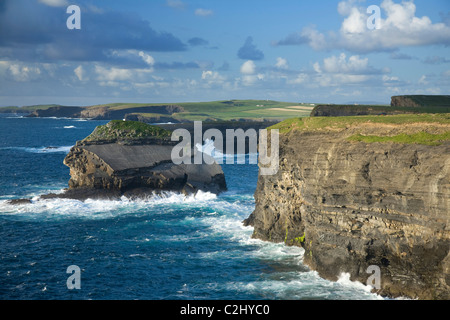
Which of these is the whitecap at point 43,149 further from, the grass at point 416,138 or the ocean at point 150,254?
the grass at point 416,138

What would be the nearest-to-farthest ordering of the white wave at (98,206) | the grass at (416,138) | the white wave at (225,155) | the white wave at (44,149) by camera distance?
the grass at (416,138), the white wave at (98,206), the white wave at (225,155), the white wave at (44,149)

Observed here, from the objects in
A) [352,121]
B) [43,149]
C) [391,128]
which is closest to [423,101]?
[352,121]

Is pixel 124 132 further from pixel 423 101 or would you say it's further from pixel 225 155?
pixel 225 155

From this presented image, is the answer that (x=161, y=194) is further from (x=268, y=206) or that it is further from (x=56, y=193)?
(x=268, y=206)

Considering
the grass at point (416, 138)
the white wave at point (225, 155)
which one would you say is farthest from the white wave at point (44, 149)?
the grass at point (416, 138)

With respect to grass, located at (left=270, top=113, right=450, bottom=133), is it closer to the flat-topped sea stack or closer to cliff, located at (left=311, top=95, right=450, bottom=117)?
cliff, located at (left=311, top=95, right=450, bottom=117)

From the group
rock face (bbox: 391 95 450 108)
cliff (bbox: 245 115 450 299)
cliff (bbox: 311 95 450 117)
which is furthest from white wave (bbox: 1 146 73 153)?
cliff (bbox: 245 115 450 299)
